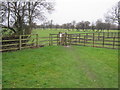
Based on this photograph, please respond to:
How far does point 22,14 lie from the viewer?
973cm

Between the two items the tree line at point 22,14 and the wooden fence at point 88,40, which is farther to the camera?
the wooden fence at point 88,40


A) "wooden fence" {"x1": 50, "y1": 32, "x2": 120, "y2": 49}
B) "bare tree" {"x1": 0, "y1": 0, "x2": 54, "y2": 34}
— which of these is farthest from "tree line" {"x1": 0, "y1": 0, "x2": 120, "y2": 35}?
"wooden fence" {"x1": 50, "y1": 32, "x2": 120, "y2": 49}

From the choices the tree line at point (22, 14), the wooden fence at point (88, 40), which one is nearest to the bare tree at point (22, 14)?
the tree line at point (22, 14)

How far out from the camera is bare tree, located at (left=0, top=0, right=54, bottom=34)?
30.2ft

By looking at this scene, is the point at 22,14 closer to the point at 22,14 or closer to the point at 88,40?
the point at 22,14

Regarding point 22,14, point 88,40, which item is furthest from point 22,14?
point 88,40

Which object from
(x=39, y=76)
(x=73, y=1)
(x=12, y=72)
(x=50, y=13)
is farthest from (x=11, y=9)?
(x=39, y=76)

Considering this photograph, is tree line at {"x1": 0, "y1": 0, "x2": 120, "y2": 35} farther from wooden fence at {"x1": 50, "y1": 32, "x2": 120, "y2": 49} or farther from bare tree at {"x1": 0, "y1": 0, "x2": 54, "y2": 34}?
wooden fence at {"x1": 50, "y1": 32, "x2": 120, "y2": 49}

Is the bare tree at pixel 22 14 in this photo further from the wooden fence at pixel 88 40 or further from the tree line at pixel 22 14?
the wooden fence at pixel 88 40

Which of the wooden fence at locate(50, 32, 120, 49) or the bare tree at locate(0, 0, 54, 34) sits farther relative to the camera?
the wooden fence at locate(50, 32, 120, 49)

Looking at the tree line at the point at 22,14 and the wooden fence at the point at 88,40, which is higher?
the tree line at the point at 22,14

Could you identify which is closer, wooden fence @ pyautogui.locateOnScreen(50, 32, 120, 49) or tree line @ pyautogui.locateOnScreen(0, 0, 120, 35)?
tree line @ pyautogui.locateOnScreen(0, 0, 120, 35)

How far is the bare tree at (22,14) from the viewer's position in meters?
9.20

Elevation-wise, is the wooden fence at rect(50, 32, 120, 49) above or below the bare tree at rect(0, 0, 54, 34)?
below
